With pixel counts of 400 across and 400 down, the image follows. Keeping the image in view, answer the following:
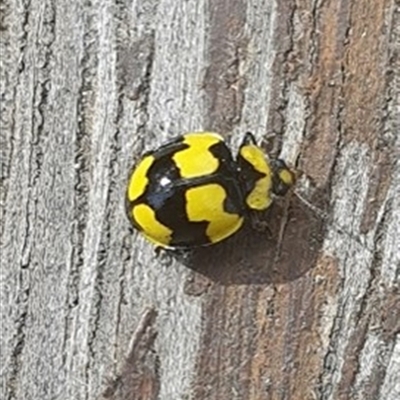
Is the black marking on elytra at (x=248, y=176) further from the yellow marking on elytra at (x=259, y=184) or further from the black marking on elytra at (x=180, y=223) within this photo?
the black marking on elytra at (x=180, y=223)

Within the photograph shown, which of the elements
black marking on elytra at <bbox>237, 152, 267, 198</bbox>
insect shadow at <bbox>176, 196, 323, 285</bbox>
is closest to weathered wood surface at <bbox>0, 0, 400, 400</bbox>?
insect shadow at <bbox>176, 196, 323, 285</bbox>

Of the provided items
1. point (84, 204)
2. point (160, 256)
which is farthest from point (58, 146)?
point (160, 256)

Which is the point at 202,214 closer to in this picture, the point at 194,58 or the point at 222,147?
the point at 222,147

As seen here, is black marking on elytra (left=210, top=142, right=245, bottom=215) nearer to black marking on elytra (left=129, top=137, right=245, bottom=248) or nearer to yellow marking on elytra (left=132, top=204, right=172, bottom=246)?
black marking on elytra (left=129, top=137, right=245, bottom=248)

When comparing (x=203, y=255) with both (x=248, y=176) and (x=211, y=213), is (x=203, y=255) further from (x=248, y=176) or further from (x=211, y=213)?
(x=248, y=176)

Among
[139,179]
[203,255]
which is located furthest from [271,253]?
[139,179]

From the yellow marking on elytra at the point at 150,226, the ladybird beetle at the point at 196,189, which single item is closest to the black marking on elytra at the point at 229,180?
the ladybird beetle at the point at 196,189
